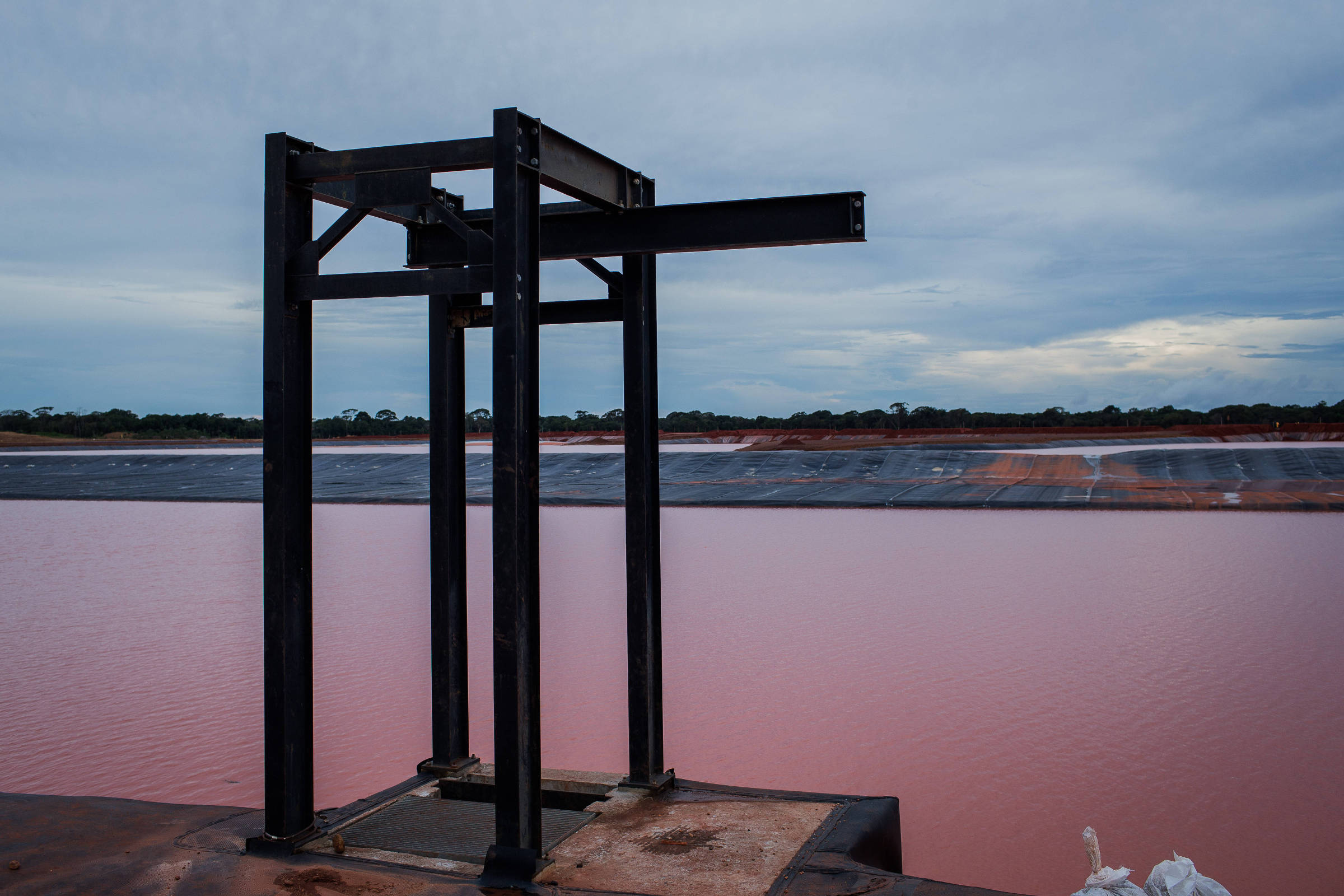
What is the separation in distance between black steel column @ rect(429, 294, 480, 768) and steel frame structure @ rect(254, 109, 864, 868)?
37.1 inches

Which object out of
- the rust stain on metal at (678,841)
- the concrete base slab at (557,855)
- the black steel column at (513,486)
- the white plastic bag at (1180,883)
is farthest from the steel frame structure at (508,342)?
the white plastic bag at (1180,883)

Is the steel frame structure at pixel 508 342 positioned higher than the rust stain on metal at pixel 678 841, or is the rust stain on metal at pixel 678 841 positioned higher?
the steel frame structure at pixel 508 342

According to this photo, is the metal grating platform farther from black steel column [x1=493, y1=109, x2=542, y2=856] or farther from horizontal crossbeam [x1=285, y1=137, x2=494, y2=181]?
horizontal crossbeam [x1=285, y1=137, x2=494, y2=181]

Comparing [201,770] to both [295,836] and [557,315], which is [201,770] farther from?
[557,315]

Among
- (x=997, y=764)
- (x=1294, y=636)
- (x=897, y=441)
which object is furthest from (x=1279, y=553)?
(x=897, y=441)

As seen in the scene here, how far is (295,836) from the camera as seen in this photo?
480 cm

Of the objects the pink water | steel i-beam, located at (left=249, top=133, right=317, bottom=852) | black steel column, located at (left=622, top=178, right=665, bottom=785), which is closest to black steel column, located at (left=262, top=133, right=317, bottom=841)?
steel i-beam, located at (left=249, top=133, right=317, bottom=852)

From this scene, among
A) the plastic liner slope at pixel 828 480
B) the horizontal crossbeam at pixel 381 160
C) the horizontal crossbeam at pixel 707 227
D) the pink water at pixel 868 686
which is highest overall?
the horizontal crossbeam at pixel 381 160

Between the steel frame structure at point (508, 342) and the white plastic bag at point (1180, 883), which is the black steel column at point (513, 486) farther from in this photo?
the white plastic bag at point (1180, 883)

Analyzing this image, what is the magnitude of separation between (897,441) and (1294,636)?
33791 millimetres

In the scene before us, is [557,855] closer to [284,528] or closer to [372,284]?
[284,528]

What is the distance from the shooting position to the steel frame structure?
177 inches

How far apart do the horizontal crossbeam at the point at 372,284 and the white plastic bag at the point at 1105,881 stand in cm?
362

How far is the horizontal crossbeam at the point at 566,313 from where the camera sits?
6.06 m
